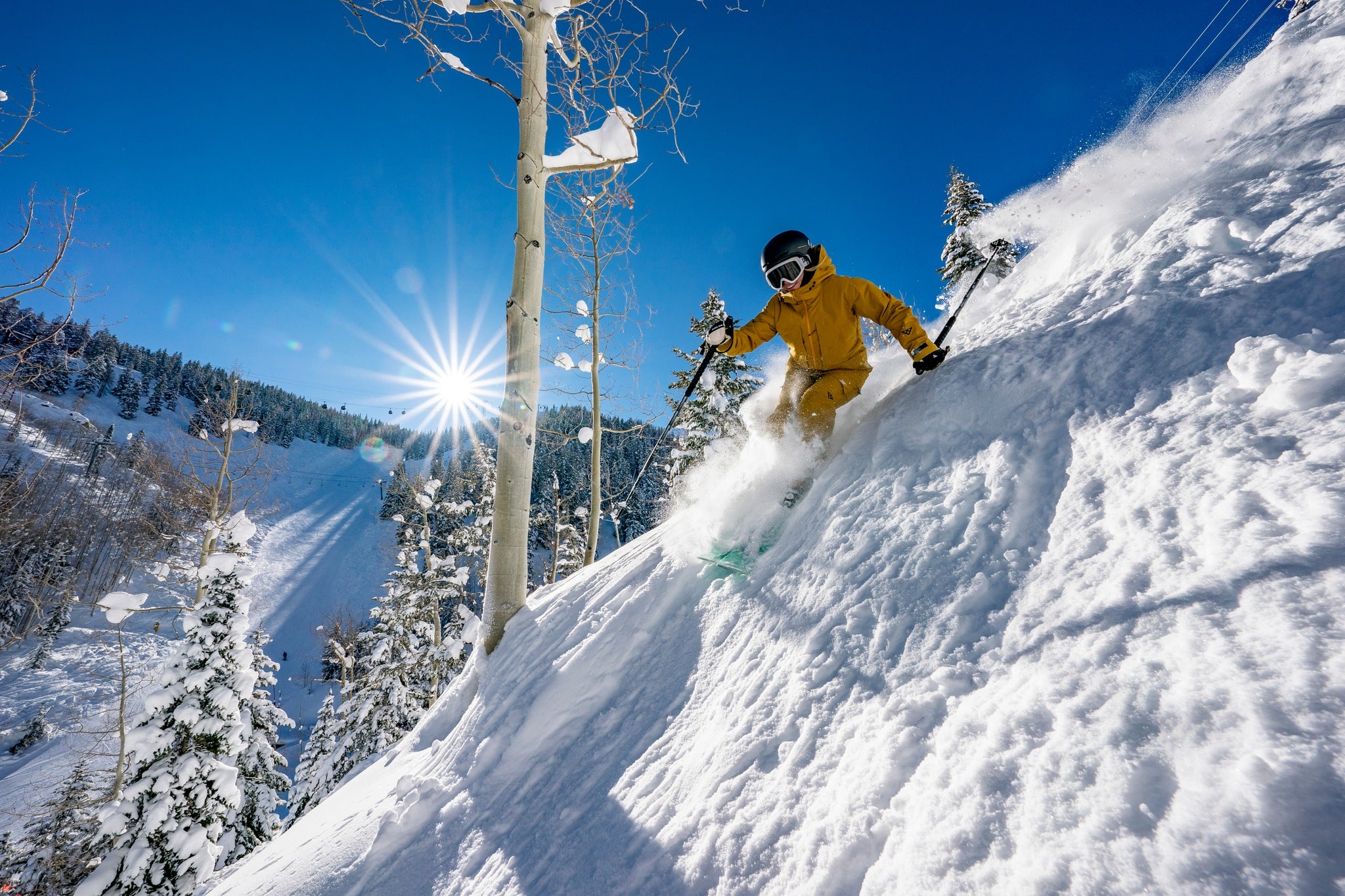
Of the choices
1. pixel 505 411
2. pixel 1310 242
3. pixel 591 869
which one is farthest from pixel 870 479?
pixel 505 411

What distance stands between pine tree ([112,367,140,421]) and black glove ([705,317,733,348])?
120055 mm

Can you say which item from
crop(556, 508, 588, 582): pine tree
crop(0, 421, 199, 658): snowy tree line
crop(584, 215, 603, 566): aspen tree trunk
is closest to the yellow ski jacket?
crop(584, 215, 603, 566): aspen tree trunk

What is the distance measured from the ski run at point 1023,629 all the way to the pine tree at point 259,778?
645 inches

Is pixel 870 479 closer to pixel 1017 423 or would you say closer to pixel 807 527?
pixel 807 527

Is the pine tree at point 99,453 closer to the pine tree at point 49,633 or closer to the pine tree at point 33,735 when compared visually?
the pine tree at point 49,633

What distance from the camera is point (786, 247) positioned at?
133 inches

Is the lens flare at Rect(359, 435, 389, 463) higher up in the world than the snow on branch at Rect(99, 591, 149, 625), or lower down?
higher up

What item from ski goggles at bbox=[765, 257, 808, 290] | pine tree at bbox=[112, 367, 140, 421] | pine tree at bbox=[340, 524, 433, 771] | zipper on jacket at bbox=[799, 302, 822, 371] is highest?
pine tree at bbox=[112, 367, 140, 421]

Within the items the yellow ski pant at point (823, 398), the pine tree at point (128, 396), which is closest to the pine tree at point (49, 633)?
the yellow ski pant at point (823, 398)

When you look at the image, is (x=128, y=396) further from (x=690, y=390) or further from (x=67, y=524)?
(x=690, y=390)

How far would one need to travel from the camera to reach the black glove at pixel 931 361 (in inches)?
120

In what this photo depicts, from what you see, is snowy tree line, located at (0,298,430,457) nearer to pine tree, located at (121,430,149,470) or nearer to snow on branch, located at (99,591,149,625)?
Answer: pine tree, located at (121,430,149,470)

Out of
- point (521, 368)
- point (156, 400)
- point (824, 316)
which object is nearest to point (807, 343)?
point (824, 316)

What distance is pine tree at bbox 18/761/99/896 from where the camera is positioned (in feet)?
39.0
